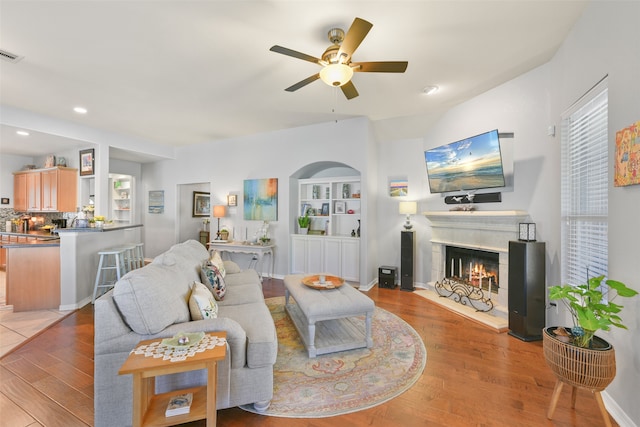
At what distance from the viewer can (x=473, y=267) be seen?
159 inches

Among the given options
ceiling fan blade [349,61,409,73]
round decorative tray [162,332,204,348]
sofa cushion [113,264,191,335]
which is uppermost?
ceiling fan blade [349,61,409,73]

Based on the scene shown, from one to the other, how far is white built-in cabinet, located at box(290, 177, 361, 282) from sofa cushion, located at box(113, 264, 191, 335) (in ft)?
10.7

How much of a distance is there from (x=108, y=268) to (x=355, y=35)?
4303 millimetres

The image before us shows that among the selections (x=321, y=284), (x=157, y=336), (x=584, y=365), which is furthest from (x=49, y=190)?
(x=584, y=365)

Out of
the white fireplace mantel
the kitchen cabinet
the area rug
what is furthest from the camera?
the kitchen cabinet

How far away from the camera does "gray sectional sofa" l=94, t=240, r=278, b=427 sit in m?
1.62

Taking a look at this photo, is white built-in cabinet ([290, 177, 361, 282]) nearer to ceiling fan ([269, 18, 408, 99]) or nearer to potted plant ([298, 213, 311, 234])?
potted plant ([298, 213, 311, 234])

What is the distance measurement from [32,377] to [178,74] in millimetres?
3127

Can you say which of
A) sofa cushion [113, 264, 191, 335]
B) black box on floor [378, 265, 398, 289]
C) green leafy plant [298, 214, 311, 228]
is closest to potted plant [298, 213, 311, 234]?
green leafy plant [298, 214, 311, 228]

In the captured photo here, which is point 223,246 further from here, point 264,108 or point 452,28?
point 452,28

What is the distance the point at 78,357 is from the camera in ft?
8.16

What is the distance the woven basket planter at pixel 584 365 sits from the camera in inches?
62.1

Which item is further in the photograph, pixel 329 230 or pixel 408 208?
pixel 329 230

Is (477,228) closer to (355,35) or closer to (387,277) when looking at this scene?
(387,277)
